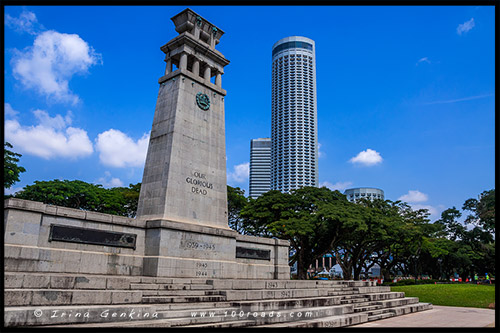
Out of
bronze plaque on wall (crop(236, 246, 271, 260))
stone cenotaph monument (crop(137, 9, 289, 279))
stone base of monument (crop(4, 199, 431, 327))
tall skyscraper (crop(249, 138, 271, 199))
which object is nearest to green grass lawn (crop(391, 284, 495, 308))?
stone base of monument (crop(4, 199, 431, 327))

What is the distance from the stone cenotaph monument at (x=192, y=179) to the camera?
16.4 meters

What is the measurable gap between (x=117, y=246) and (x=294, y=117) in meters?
128

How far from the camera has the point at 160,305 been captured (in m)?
10.1

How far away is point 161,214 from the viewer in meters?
16.6

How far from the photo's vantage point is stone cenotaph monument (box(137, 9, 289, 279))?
53.8ft

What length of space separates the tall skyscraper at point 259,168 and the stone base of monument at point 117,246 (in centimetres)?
15886

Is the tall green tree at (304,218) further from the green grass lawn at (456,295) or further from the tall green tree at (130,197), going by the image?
the tall green tree at (130,197)

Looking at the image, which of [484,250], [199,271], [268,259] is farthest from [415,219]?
[199,271]

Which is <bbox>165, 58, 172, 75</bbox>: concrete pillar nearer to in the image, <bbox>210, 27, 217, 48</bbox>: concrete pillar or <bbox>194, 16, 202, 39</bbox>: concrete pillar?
<bbox>194, 16, 202, 39</bbox>: concrete pillar

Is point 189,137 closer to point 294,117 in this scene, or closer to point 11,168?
point 11,168

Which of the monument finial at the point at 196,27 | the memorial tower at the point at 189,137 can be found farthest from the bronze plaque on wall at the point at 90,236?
the monument finial at the point at 196,27

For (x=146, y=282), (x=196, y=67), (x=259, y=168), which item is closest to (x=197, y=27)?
(x=196, y=67)
